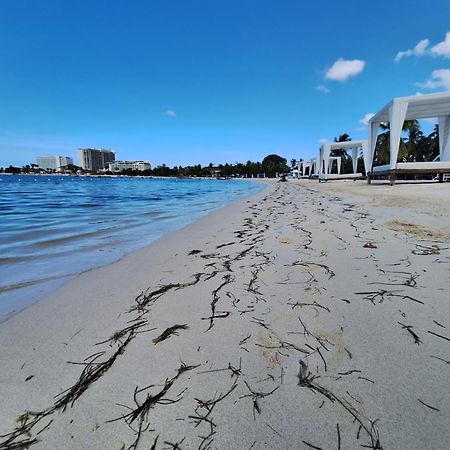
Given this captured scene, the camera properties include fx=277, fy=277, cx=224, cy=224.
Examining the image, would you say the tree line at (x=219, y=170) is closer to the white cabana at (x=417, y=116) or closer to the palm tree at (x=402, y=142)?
the palm tree at (x=402, y=142)

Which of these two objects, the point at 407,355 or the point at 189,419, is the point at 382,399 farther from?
the point at 189,419

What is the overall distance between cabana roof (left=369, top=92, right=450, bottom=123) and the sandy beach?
22064mm

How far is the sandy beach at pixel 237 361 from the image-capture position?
121 cm

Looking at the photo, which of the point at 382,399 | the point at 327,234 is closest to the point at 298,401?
the point at 382,399

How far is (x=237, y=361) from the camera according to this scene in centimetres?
167

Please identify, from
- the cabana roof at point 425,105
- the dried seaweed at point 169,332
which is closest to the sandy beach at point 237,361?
the dried seaweed at point 169,332

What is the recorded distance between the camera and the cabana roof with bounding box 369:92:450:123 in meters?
19.4

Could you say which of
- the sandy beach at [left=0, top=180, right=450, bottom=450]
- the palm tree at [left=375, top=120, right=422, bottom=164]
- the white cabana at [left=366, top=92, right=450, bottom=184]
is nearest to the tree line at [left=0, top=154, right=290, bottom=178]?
the palm tree at [left=375, top=120, right=422, bottom=164]

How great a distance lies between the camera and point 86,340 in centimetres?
198

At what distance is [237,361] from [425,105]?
87.0 feet

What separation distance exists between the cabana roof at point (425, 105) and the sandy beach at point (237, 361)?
72.4ft

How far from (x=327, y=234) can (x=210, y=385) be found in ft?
14.2

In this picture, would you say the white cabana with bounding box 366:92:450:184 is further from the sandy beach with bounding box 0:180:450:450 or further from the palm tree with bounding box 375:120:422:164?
the sandy beach with bounding box 0:180:450:450

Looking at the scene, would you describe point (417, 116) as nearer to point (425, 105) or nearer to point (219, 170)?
point (425, 105)
